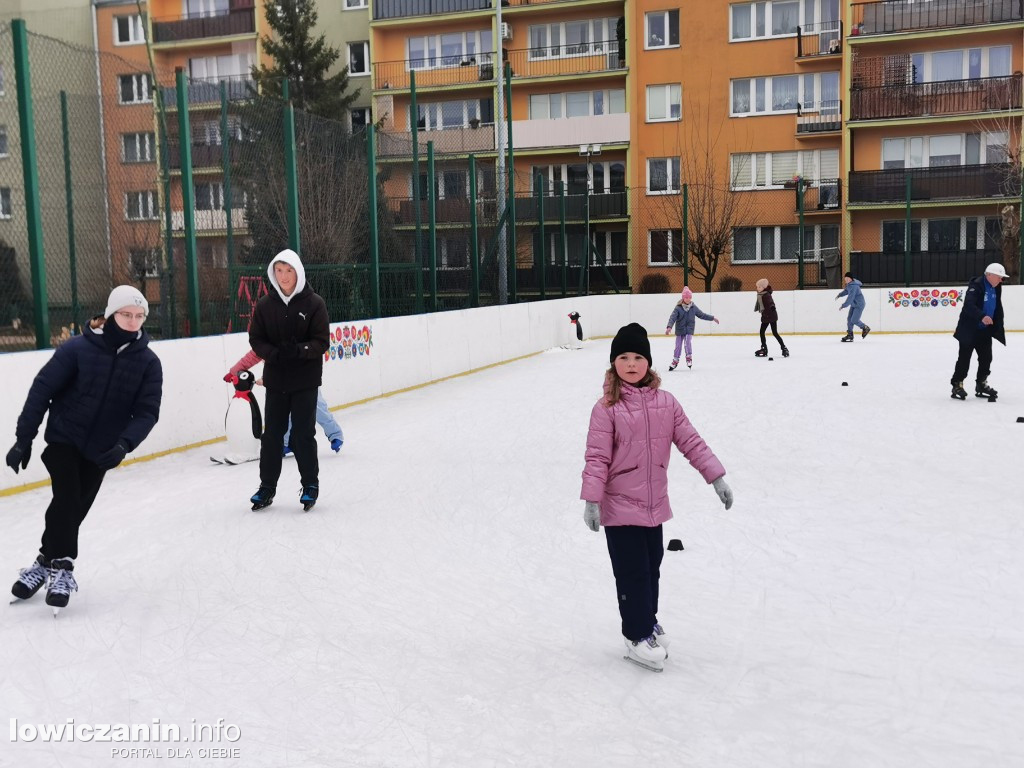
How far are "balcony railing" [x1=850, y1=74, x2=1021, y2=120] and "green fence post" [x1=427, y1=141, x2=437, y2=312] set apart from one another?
21259mm

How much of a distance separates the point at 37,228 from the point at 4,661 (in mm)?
5523

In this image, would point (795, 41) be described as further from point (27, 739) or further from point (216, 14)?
point (27, 739)

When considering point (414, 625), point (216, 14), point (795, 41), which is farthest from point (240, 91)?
point (216, 14)

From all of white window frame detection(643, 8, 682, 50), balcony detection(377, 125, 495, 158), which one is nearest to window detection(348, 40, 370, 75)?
balcony detection(377, 125, 495, 158)

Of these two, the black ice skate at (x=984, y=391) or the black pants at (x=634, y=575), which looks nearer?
the black pants at (x=634, y=575)

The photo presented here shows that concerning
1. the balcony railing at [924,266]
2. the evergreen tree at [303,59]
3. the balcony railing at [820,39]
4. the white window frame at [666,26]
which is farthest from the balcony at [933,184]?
the evergreen tree at [303,59]

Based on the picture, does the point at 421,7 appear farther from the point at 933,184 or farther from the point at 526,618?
the point at 526,618

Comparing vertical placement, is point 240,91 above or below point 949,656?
above

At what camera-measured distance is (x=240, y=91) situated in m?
12.6

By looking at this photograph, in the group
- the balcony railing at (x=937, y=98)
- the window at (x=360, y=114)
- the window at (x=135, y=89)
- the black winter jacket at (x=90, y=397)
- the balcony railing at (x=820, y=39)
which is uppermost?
the balcony railing at (x=820, y=39)

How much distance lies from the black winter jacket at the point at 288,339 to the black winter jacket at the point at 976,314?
7762 millimetres

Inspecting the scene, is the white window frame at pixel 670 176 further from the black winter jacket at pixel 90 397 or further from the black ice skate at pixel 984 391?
the black winter jacket at pixel 90 397

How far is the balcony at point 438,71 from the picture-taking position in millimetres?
39219

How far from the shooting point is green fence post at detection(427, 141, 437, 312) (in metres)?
17.6
